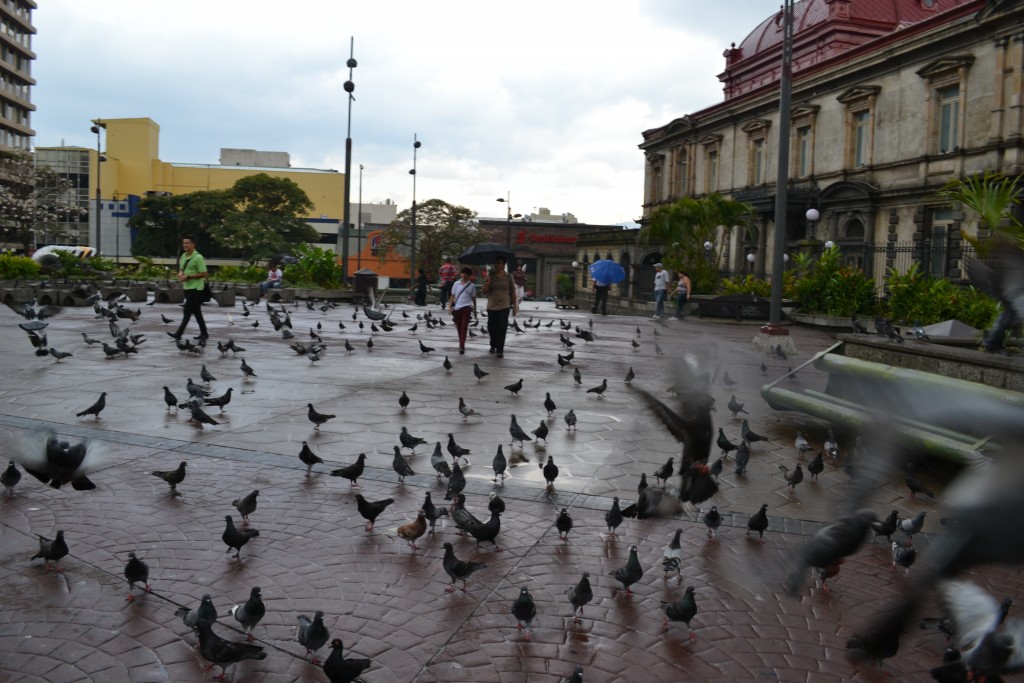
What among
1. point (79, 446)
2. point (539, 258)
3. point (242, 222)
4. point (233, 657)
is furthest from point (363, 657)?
point (539, 258)

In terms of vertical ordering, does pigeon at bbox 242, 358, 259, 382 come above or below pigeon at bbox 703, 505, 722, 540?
above

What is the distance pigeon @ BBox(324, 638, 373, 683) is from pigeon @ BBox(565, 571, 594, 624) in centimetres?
114

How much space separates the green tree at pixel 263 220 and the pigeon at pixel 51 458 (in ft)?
200

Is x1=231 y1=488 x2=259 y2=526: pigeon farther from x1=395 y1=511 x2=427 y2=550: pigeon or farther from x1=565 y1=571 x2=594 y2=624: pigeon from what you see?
x1=565 y1=571 x2=594 y2=624: pigeon

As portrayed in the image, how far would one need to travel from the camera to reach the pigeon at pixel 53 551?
13.5ft

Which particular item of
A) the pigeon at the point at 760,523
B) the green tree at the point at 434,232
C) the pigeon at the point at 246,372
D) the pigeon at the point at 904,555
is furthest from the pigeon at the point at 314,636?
the green tree at the point at 434,232

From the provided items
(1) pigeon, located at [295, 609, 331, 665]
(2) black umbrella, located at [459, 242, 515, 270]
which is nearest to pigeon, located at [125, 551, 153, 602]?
(1) pigeon, located at [295, 609, 331, 665]

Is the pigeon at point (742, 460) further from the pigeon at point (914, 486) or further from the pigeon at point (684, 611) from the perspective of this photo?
the pigeon at point (684, 611)

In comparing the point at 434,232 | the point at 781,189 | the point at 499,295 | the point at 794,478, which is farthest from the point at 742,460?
the point at 434,232

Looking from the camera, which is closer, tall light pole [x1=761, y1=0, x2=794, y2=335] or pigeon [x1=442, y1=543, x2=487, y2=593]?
pigeon [x1=442, y1=543, x2=487, y2=593]

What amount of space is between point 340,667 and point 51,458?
2892mm

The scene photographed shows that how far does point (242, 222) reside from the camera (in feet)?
209

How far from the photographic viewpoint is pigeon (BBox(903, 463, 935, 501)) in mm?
5832

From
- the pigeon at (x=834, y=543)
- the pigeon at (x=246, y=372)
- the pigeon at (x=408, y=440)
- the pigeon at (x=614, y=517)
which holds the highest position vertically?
the pigeon at (x=834, y=543)
